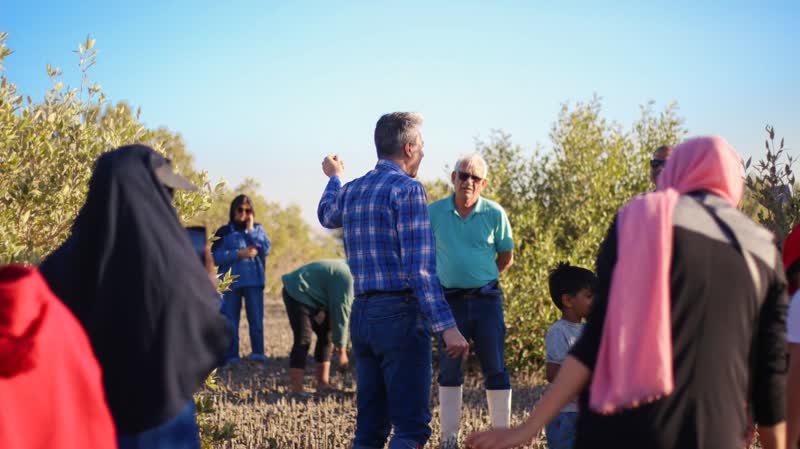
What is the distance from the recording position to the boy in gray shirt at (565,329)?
4848mm

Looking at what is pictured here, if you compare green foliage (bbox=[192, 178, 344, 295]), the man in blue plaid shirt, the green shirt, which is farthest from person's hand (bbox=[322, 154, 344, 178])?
green foliage (bbox=[192, 178, 344, 295])

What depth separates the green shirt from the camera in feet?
28.6

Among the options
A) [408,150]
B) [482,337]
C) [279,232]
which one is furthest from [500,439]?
[279,232]

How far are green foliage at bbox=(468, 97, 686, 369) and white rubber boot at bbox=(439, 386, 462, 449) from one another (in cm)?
362

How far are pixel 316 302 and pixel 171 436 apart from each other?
6.03m

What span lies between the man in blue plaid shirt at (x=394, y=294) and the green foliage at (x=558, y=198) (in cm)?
546

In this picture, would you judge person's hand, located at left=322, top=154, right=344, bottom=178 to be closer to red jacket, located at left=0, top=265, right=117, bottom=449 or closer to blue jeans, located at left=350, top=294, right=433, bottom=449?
blue jeans, located at left=350, top=294, right=433, bottom=449

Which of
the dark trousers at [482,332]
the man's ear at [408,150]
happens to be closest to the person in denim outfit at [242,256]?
the dark trousers at [482,332]

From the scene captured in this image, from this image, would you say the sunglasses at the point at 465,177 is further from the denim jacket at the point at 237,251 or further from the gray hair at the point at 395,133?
the denim jacket at the point at 237,251

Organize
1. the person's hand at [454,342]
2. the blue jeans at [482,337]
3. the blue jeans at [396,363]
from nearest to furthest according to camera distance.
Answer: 1. the person's hand at [454,342]
2. the blue jeans at [396,363]
3. the blue jeans at [482,337]

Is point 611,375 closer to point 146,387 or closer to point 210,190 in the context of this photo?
point 146,387

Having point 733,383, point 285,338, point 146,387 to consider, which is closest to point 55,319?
point 146,387

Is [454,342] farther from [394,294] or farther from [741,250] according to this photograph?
[741,250]

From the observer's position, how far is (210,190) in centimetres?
562
